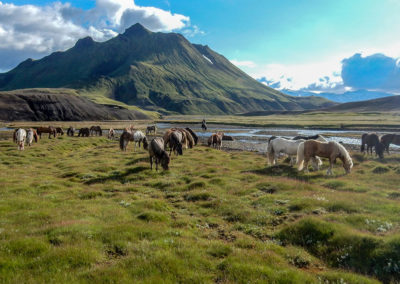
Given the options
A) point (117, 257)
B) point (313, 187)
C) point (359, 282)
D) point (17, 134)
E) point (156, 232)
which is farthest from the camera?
point (17, 134)

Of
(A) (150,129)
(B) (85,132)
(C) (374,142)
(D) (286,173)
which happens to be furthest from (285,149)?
(A) (150,129)

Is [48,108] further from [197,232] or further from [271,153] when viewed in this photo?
[197,232]

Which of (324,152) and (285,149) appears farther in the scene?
(285,149)

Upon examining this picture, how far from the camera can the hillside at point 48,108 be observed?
11224 centimetres

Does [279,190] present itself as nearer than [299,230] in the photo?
No

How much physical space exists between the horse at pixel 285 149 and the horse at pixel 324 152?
68.3 inches

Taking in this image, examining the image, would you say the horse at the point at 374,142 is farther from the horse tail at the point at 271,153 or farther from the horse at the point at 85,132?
the horse at the point at 85,132

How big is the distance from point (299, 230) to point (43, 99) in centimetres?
14521

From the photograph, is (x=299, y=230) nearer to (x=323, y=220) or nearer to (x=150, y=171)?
(x=323, y=220)

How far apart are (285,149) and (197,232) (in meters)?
15.9

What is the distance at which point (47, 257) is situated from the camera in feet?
21.9

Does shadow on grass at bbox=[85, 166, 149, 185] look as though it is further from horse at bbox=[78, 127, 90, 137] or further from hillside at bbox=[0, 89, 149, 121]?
hillside at bbox=[0, 89, 149, 121]

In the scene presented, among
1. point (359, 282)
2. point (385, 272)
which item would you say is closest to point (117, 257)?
point (359, 282)

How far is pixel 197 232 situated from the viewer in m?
9.54
